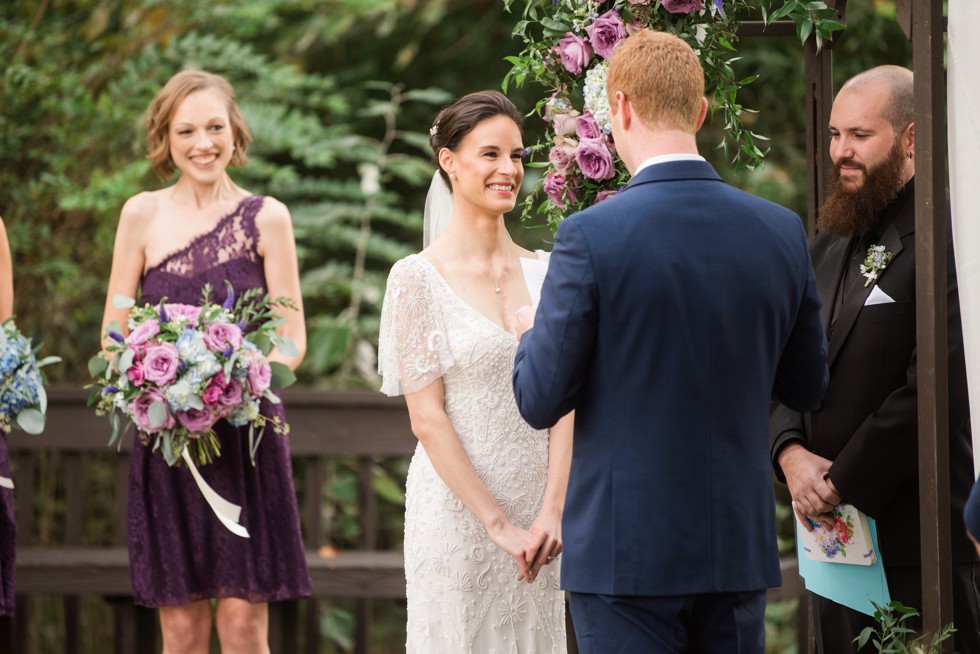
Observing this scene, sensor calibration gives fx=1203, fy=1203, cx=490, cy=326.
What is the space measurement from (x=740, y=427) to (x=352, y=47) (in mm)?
6445

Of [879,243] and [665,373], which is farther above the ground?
[879,243]

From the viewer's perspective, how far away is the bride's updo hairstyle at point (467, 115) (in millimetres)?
→ 3363

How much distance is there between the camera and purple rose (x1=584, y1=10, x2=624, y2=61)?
313 centimetres

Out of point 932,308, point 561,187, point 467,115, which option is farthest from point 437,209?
point 932,308

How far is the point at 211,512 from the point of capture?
4199 mm

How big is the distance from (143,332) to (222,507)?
67 cm

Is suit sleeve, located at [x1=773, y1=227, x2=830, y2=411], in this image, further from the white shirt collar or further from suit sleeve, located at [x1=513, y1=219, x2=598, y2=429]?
suit sleeve, located at [x1=513, y1=219, x2=598, y2=429]

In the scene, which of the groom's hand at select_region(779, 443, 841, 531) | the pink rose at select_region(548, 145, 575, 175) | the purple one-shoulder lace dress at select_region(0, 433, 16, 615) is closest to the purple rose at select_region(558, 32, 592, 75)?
the pink rose at select_region(548, 145, 575, 175)

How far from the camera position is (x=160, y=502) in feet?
13.7

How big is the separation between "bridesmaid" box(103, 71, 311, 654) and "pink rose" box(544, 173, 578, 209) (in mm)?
1327

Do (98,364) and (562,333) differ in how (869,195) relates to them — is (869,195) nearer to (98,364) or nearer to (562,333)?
(562,333)

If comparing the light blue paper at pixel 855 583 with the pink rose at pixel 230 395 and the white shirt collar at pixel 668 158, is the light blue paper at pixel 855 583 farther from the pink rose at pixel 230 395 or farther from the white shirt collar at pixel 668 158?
the pink rose at pixel 230 395

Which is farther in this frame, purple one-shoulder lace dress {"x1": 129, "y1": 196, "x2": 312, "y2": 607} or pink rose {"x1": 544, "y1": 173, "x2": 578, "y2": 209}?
purple one-shoulder lace dress {"x1": 129, "y1": 196, "x2": 312, "y2": 607}

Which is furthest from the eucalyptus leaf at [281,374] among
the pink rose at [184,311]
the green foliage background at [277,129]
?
the green foliage background at [277,129]
